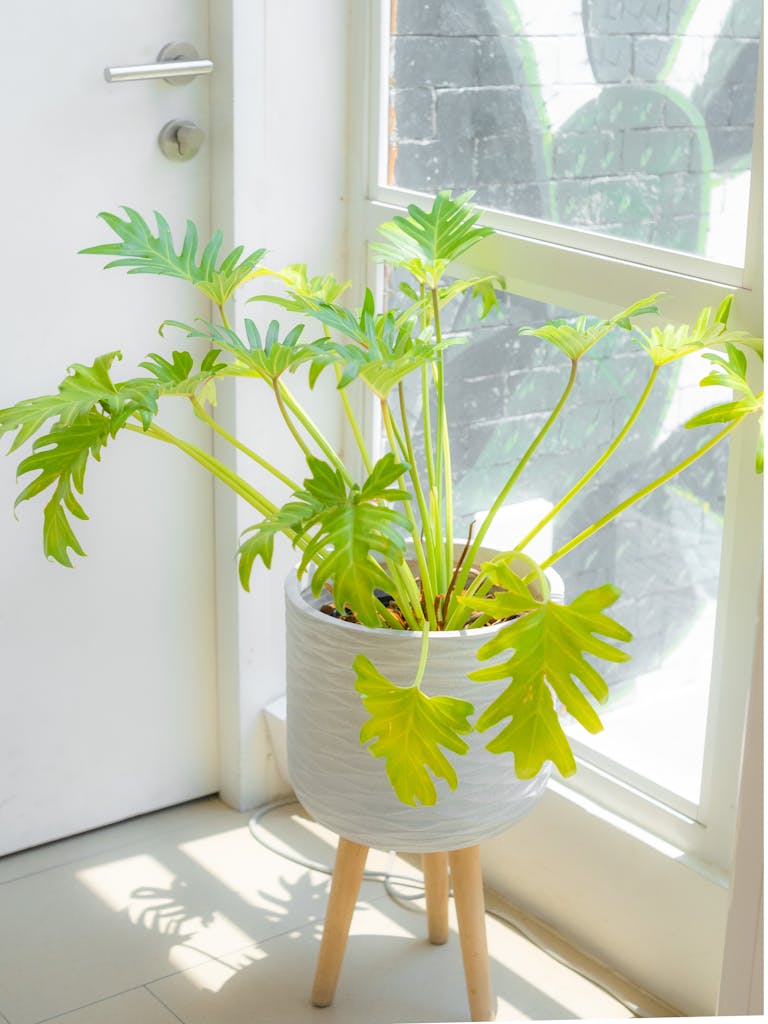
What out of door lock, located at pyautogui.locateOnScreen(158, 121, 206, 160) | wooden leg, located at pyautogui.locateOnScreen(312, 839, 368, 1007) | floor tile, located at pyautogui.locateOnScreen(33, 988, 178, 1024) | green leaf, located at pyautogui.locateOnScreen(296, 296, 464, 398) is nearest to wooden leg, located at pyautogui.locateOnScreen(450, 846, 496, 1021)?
wooden leg, located at pyautogui.locateOnScreen(312, 839, 368, 1007)

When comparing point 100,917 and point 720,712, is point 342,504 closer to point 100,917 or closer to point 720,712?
point 720,712

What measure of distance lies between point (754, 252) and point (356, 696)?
629 mm

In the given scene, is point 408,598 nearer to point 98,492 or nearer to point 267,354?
point 267,354

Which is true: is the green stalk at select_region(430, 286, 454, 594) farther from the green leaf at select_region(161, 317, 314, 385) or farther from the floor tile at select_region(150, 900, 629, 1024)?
the floor tile at select_region(150, 900, 629, 1024)

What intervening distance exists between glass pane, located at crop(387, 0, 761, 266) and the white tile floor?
37.0 inches

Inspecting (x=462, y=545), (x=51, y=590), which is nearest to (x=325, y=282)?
(x=462, y=545)

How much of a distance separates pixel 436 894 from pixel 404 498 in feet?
2.29

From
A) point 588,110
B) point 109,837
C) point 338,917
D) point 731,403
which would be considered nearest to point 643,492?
point 731,403

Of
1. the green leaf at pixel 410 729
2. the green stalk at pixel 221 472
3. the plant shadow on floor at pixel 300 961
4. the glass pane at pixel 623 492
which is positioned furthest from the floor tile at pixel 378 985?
the green stalk at pixel 221 472

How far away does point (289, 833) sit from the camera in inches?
81.9

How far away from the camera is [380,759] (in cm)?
146

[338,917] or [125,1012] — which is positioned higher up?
[338,917]

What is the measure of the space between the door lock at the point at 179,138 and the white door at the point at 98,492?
1 cm

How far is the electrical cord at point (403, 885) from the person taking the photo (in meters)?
1.72
